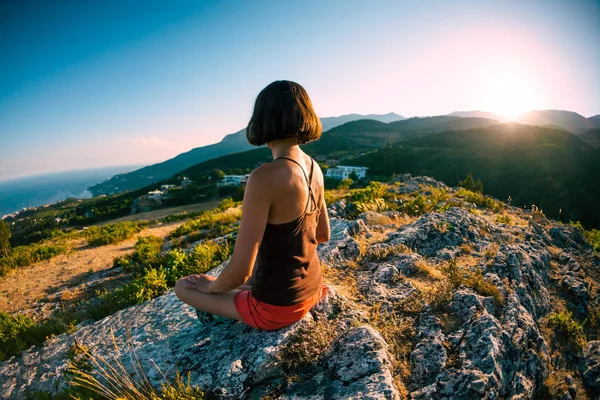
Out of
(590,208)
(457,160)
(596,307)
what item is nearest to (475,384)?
(596,307)

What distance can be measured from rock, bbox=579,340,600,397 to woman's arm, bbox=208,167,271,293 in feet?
12.2

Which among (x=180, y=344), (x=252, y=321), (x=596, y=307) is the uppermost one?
(x=252, y=321)

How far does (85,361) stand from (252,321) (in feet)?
7.32

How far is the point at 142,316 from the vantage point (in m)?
3.92

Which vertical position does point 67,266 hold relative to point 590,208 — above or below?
above

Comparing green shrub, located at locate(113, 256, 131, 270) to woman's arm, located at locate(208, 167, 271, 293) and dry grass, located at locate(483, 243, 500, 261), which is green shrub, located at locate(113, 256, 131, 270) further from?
dry grass, located at locate(483, 243, 500, 261)

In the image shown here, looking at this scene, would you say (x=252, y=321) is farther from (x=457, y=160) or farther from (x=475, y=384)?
(x=457, y=160)

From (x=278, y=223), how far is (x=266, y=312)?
3.04ft

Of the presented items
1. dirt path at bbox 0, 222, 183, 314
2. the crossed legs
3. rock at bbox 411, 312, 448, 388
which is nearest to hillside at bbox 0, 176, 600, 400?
rock at bbox 411, 312, 448, 388

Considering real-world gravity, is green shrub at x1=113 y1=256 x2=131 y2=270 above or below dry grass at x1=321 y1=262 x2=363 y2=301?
below

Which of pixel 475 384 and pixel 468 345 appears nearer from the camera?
pixel 475 384

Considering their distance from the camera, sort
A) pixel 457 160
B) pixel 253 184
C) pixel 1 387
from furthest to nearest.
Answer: pixel 457 160
pixel 1 387
pixel 253 184

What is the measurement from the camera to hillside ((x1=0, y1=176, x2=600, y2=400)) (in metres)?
2.49

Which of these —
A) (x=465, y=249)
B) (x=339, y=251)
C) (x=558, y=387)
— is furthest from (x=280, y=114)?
(x=465, y=249)
